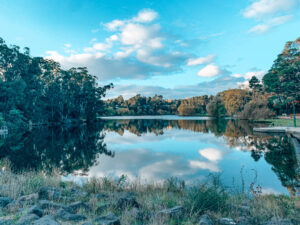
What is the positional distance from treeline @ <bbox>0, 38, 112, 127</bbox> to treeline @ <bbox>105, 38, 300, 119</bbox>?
105ft

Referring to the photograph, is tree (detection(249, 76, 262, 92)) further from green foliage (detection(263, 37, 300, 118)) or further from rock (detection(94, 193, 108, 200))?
rock (detection(94, 193, 108, 200))

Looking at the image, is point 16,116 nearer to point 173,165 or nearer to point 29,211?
point 173,165

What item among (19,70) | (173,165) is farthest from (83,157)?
(19,70)

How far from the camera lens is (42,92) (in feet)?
144

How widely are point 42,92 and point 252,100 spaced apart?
42.8 meters

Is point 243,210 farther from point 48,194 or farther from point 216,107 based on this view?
point 216,107

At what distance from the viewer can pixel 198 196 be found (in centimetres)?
429

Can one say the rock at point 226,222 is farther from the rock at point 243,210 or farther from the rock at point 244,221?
the rock at point 243,210

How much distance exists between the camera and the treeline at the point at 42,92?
3139 cm

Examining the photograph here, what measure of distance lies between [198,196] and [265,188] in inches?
171

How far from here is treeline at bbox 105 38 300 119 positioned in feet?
73.7

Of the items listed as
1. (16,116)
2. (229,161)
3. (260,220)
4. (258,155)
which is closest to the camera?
(260,220)

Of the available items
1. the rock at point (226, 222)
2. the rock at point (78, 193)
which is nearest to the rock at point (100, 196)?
the rock at point (78, 193)

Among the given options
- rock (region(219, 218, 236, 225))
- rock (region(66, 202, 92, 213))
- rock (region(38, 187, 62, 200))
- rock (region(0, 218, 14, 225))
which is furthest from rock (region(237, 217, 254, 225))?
rock (region(38, 187, 62, 200))
